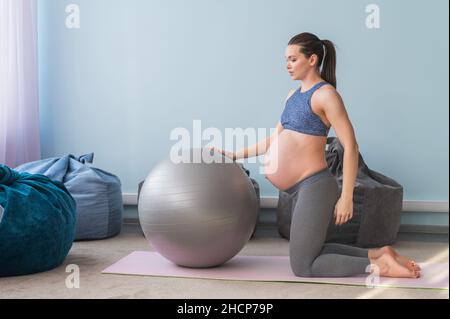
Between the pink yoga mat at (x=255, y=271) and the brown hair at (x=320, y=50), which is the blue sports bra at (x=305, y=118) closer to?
the brown hair at (x=320, y=50)

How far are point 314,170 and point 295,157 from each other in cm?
10

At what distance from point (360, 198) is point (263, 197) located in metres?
0.77

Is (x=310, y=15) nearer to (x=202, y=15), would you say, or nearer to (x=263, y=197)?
(x=202, y=15)

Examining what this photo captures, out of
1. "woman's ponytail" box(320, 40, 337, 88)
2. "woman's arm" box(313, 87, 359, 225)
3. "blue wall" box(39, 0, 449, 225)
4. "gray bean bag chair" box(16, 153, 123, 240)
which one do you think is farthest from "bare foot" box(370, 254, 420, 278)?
"gray bean bag chair" box(16, 153, 123, 240)

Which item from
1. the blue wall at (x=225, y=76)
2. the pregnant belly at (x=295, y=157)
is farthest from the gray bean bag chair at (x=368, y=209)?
the pregnant belly at (x=295, y=157)

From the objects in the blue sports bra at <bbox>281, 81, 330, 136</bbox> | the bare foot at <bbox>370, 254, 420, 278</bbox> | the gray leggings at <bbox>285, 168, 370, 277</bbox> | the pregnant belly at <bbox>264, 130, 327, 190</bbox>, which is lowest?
the bare foot at <bbox>370, 254, 420, 278</bbox>

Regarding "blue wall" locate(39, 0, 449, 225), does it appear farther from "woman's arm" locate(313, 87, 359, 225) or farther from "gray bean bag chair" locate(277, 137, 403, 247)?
"woman's arm" locate(313, 87, 359, 225)

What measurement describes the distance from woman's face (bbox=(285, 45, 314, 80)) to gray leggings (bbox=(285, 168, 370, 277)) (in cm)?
46

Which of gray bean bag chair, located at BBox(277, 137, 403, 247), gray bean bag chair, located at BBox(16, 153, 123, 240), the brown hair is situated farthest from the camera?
gray bean bag chair, located at BBox(16, 153, 123, 240)

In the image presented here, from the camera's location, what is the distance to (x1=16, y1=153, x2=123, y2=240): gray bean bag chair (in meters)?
3.78

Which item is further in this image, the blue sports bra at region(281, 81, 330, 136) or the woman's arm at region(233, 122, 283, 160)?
the woman's arm at region(233, 122, 283, 160)

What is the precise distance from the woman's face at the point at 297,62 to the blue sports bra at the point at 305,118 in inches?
3.5
